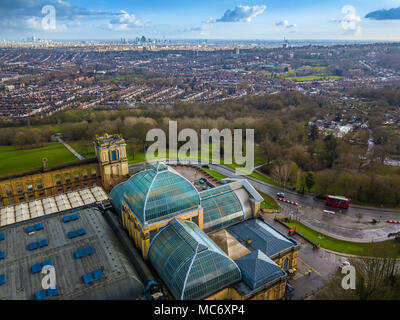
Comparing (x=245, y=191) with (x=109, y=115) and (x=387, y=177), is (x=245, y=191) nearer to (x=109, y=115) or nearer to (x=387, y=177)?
(x=387, y=177)

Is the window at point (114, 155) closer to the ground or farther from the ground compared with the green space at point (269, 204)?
farther from the ground

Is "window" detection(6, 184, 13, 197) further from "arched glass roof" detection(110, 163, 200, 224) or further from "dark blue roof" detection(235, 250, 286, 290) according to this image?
"dark blue roof" detection(235, 250, 286, 290)

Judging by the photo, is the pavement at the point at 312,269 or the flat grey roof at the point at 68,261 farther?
the pavement at the point at 312,269

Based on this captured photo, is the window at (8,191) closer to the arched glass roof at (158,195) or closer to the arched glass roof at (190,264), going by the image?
the arched glass roof at (158,195)

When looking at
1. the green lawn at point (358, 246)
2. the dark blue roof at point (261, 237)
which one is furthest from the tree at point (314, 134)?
the dark blue roof at point (261, 237)
